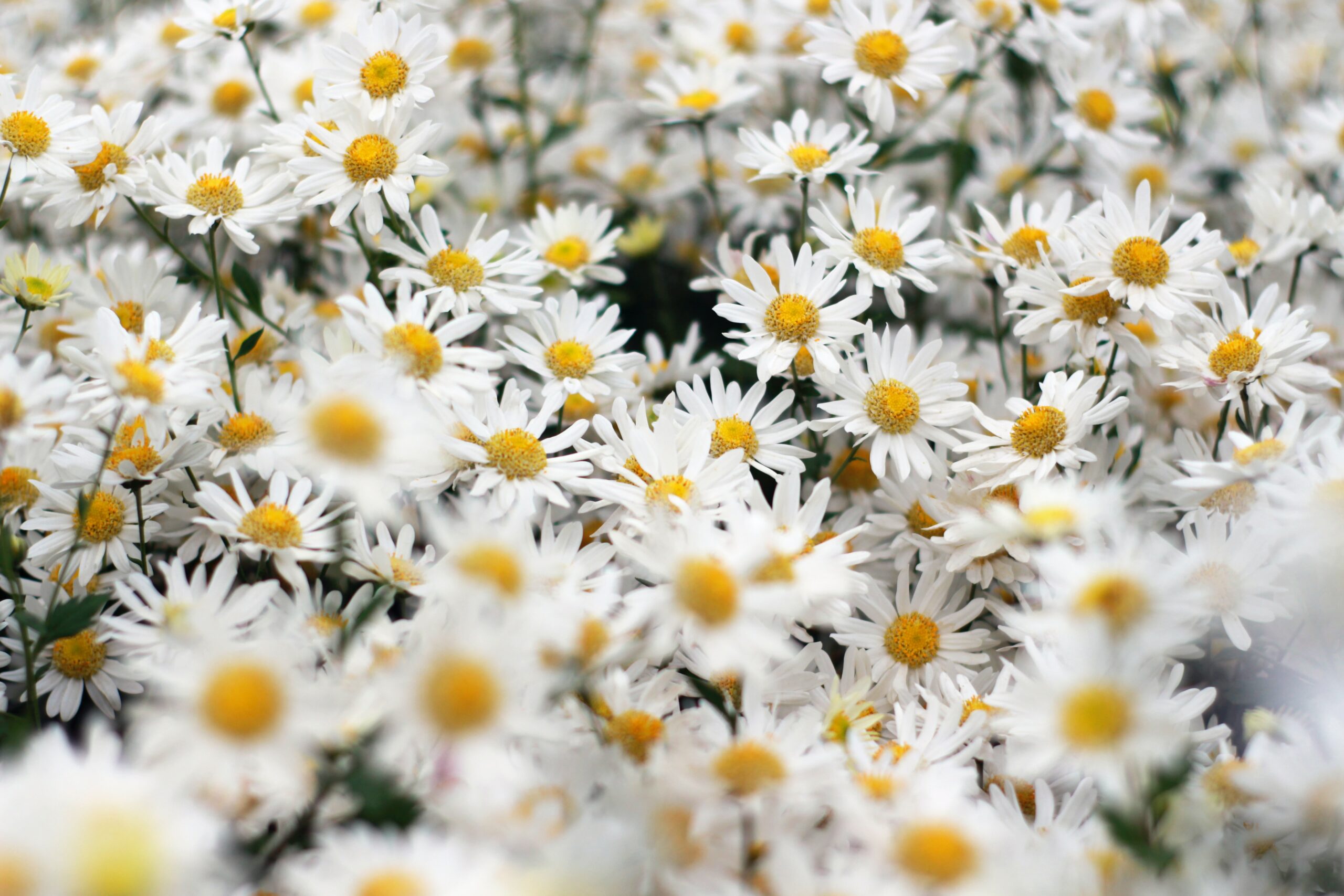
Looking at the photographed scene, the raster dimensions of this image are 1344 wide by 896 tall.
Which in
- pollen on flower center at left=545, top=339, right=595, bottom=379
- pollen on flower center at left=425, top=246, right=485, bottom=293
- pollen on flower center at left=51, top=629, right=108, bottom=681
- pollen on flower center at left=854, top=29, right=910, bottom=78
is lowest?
pollen on flower center at left=51, top=629, right=108, bottom=681

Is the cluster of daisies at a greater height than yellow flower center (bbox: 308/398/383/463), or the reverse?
yellow flower center (bbox: 308/398/383/463)

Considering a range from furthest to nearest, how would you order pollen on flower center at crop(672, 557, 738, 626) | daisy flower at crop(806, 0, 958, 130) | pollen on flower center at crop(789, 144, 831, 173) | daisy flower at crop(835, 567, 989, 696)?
daisy flower at crop(806, 0, 958, 130) → pollen on flower center at crop(789, 144, 831, 173) → daisy flower at crop(835, 567, 989, 696) → pollen on flower center at crop(672, 557, 738, 626)

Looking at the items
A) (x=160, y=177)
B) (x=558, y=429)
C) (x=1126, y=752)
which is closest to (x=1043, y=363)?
(x=558, y=429)

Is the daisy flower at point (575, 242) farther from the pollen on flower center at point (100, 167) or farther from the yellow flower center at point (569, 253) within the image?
the pollen on flower center at point (100, 167)

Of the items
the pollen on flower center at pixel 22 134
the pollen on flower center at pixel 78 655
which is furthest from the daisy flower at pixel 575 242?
the pollen on flower center at pixel 78 655

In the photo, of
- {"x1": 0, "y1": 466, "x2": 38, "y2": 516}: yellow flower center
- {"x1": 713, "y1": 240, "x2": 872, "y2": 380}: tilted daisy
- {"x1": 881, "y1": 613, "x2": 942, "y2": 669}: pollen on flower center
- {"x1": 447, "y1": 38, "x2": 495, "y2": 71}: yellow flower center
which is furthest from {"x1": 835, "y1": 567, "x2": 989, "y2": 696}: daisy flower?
{"x1": 447, "y1": 38, "x2": 495, "y2": 71}: yellow flower center

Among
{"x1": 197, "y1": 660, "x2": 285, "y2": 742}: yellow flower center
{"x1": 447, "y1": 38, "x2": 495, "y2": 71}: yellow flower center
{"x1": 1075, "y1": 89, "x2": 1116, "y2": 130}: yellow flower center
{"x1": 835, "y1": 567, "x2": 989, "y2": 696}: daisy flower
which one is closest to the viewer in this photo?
{"x1": 197, "y1": 660, "x2": 285, "y2": 742}: yellow flower center

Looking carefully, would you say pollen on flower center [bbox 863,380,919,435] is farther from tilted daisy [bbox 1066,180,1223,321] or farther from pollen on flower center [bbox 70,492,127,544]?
pollen on flower center [bbox 70,492,127,544]

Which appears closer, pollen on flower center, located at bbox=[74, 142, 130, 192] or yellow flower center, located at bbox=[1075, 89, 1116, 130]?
pollen on flower center, located at bbox=[74, 142, 130, 192]
